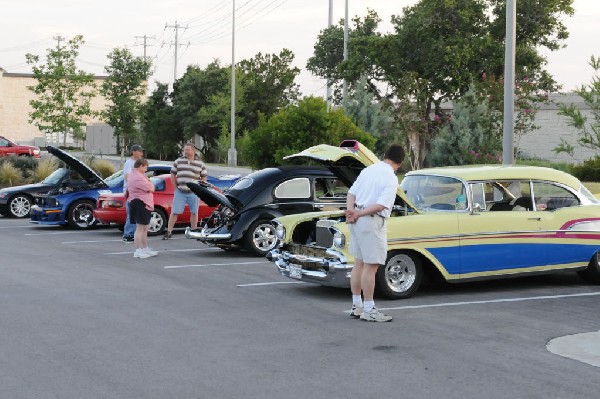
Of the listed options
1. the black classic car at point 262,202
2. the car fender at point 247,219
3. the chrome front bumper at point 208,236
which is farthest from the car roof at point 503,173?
the chrome front bumper at point 208,236

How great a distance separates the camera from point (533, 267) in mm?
11914

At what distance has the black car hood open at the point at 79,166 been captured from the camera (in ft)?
66.0

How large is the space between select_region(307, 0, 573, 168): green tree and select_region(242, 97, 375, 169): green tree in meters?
17.5

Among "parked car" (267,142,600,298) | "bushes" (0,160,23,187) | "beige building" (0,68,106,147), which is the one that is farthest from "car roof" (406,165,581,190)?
"beige building" (0,68,106,147)

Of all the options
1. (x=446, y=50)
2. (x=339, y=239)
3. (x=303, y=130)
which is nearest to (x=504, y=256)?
(x=339, y=239)

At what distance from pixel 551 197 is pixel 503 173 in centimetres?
77

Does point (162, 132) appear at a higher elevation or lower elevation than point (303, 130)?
higher

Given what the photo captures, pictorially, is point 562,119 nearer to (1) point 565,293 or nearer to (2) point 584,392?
(1) point 565,293

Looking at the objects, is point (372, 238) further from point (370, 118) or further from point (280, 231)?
point (370, 118)

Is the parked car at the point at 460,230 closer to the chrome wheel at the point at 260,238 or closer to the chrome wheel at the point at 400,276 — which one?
→ the chrome wheel at the point at 400,276

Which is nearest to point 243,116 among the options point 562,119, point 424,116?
point 424,116

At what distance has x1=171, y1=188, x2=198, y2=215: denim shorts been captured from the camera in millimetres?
17578

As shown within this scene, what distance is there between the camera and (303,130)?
2481cm

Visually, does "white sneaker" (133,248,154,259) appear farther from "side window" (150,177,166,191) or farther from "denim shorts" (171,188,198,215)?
"side window" (150,177,166,191)
